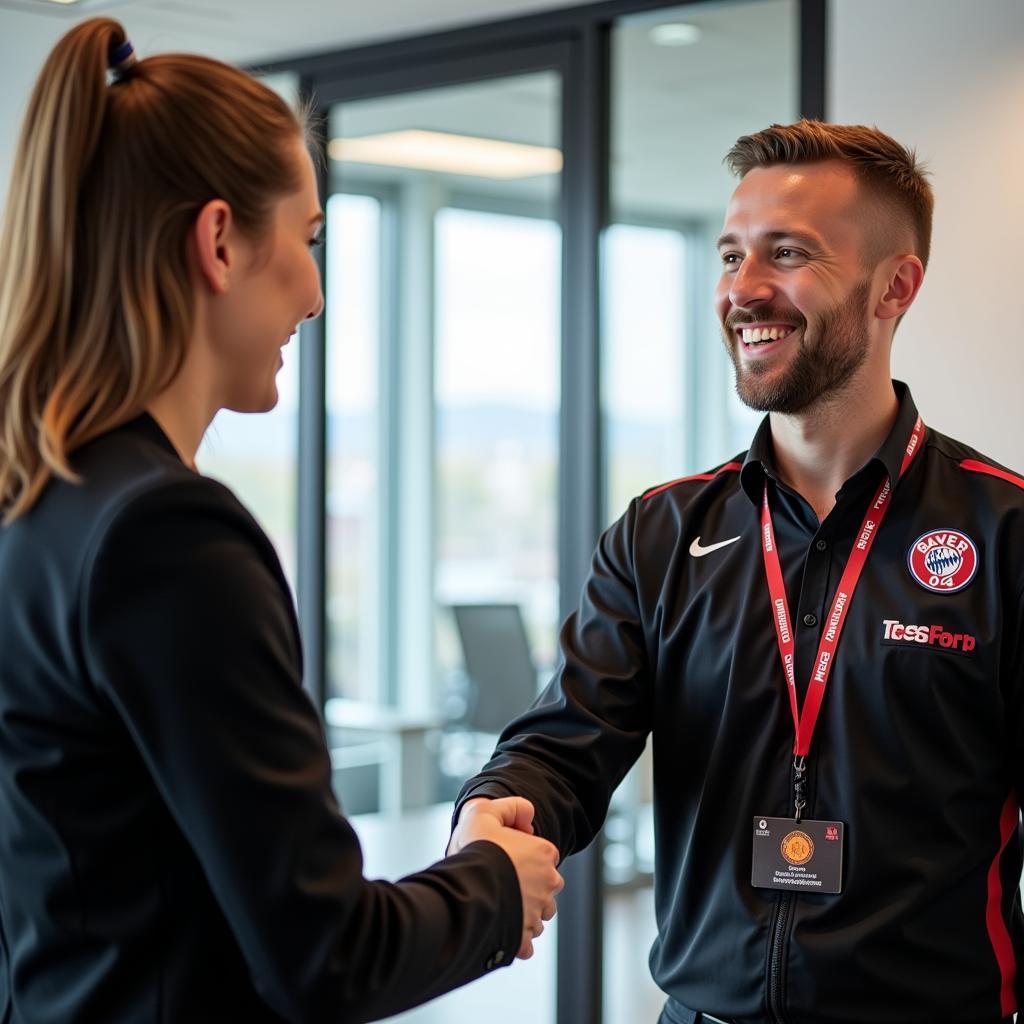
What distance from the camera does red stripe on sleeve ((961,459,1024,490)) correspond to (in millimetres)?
1839

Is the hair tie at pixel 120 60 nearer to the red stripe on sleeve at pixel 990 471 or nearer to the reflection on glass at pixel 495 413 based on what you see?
the red stripe on sleeve at pixel 990 471

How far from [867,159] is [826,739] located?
2.64ft

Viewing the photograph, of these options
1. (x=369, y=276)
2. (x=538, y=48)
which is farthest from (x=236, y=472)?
(x=538, y=48)

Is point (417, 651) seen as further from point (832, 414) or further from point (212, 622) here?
point (212, 622)

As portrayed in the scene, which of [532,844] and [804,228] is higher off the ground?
[804,228]

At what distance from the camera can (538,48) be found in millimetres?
3605

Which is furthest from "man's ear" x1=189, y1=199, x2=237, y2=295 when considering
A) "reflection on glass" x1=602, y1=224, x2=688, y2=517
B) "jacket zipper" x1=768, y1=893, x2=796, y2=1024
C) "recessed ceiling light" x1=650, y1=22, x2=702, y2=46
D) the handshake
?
"reflection on glass" x1=602, y1=224, x2=688, y2=517

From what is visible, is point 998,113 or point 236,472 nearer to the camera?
point 998,113

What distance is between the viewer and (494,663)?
21.4 ft

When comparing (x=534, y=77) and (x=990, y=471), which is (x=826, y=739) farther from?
(x=534, y=77)

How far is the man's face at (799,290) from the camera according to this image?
191 centimetres

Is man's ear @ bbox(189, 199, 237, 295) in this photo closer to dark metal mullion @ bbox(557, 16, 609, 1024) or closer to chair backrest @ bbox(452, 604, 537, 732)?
dark metal mullion @ bbox(557, 16, 609, 1024)

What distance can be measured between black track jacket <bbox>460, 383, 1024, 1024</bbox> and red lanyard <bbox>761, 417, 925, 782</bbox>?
0.5 inches

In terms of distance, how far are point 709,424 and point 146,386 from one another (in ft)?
25.8
